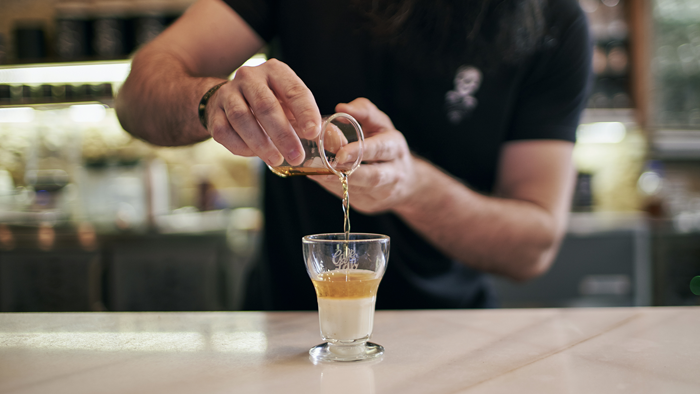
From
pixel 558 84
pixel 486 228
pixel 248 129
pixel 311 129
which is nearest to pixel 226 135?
pixel 248 129

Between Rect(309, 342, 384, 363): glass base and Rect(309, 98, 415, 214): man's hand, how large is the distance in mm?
256

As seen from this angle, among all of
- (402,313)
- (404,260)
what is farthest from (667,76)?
(402,313)

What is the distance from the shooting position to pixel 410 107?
1.35 meters

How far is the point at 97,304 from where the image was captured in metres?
3.13

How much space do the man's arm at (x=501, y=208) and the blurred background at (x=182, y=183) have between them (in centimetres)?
176

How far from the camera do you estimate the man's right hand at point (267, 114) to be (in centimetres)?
73

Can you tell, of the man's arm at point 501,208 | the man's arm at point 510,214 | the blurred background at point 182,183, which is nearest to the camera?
the man's arm at point 501,208

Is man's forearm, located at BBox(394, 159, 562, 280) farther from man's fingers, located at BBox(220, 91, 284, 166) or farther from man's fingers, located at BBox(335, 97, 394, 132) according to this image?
man's fingers, located at BBox(220, 91, 284, 166)

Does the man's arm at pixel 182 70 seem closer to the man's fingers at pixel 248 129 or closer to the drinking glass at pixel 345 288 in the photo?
the man's fingers at pixel 248 129

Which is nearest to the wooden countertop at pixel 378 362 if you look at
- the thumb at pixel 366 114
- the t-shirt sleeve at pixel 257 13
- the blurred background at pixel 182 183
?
the thumb at pixel 366 114

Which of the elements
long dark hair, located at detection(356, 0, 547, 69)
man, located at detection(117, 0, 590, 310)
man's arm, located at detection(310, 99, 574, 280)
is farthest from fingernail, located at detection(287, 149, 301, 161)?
long dark hair, located at detection(356, 0, 547, 69)

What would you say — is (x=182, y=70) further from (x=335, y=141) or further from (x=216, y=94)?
(x=335, y=141)

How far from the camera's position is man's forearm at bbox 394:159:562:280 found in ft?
3.89

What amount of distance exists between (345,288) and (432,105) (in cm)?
70
